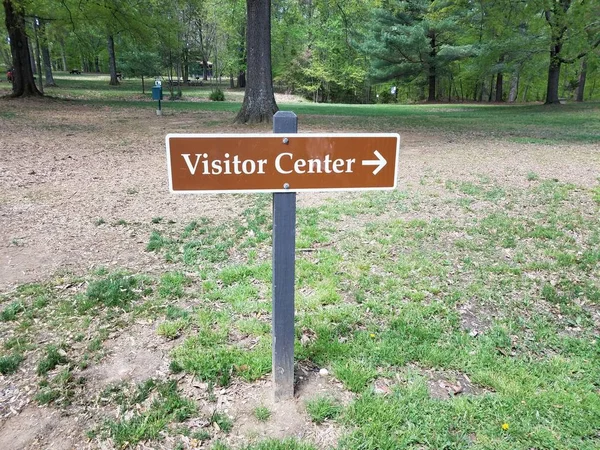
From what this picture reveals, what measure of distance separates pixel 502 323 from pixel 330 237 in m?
1.93

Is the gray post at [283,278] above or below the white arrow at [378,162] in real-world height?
below

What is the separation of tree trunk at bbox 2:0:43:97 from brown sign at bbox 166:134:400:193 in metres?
18.9

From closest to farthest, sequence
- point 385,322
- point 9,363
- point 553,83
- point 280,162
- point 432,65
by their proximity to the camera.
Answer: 1. point 280,162
2. point 9,363
3. point 385,322
4. point 553,83
5. point 432,65

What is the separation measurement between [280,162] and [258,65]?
1041cm

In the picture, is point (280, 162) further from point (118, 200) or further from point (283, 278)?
point (118, 200)

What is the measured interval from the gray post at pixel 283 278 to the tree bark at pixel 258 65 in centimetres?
1003

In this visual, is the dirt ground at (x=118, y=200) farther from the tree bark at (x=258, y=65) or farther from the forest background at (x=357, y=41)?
the forest background at (x=357, y=41)

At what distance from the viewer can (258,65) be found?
11.5 metres

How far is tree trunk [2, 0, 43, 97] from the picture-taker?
16.6 metres

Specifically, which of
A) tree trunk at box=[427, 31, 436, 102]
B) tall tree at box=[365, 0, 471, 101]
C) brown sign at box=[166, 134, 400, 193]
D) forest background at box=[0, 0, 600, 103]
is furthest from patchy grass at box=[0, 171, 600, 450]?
tree trunk at box=[427, 31, 436, 102]

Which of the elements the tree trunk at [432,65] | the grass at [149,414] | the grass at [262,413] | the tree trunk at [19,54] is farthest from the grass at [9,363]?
the tree trunk at [432,65]

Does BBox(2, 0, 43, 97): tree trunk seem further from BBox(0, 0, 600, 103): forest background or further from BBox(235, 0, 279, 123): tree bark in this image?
BBox(235, 0, 279, 123): tree bark

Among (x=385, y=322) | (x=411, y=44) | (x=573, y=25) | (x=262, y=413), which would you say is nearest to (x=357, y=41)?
(x=411, y=44)

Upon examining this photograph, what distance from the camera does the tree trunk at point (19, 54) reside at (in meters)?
16.6
